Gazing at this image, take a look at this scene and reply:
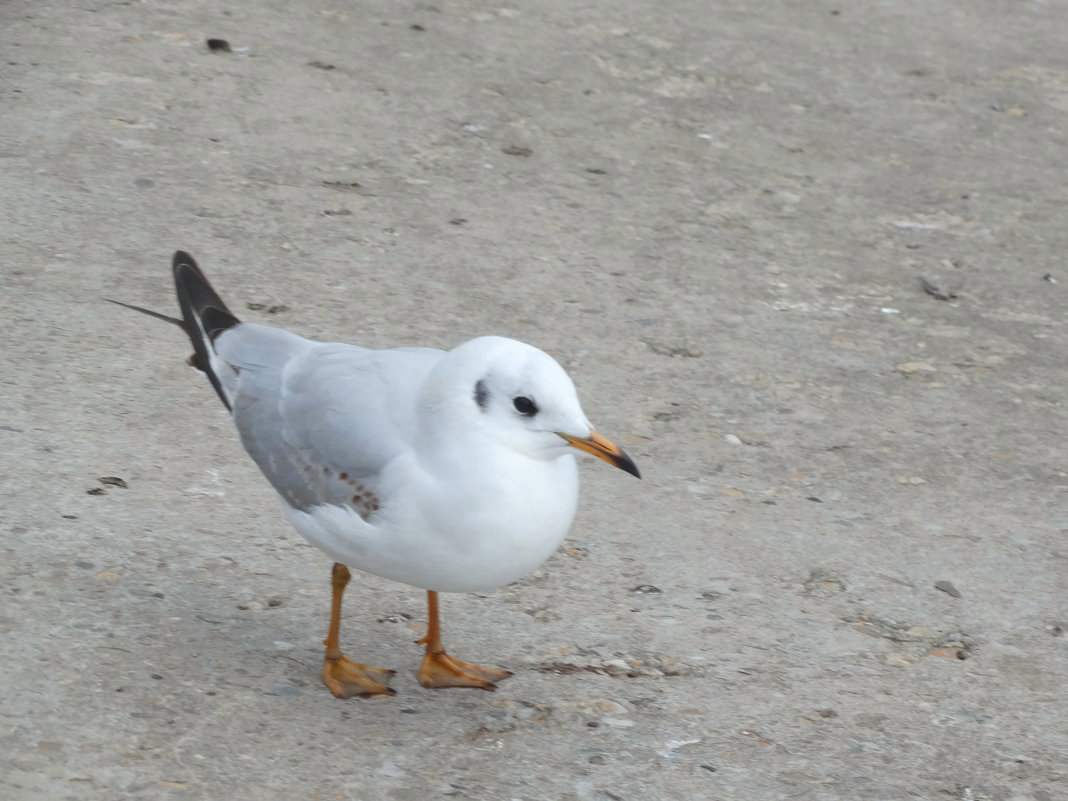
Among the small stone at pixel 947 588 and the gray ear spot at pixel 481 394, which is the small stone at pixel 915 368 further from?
the gray ear spot at pixel 481 394

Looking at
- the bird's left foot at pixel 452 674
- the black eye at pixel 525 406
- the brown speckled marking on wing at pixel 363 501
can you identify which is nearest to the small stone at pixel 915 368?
the bird's left foot at pixel 452 674

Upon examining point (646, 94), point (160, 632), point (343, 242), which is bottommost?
point (160, 632)

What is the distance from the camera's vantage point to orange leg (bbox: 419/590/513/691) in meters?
2.81

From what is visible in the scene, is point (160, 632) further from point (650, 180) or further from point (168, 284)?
point (650, 180)

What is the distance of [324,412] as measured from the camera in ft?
8.81

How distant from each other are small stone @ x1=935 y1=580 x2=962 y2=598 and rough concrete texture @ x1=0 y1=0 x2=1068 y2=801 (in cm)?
1

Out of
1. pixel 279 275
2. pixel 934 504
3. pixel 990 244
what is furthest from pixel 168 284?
pixel 990 244

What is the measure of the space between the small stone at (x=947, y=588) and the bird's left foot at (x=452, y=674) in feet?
4.03

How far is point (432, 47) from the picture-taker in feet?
20.9

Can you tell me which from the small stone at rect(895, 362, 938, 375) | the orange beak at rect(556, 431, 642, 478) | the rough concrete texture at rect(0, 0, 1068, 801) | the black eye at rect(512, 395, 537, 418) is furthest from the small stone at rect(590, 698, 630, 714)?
the small stone at rect(895, 362, 938, 375)

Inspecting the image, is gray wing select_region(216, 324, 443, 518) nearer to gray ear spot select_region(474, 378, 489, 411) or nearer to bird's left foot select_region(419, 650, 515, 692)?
gray ear spot select_region(474, 378, 489, 411)

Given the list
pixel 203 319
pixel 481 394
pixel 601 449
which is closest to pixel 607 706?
pixel 601 449

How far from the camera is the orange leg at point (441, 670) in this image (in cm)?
281

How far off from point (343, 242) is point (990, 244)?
2674mm
